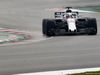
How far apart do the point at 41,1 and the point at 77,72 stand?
3275cm

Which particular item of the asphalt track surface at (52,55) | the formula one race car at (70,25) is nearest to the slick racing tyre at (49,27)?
the formula one race car at (70,25)

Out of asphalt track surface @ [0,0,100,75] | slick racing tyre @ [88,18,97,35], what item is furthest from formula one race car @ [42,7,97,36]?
asphalt track surface @ [0,0,100,75]

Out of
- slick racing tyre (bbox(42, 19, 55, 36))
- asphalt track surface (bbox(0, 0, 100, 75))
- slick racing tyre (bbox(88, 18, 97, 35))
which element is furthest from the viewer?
slick racing tyre (bbox(88, 18, 97, 35))

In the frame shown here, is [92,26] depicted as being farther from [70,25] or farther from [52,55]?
[52,55]

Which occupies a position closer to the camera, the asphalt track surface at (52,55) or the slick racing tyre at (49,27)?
the asphalt track surface at (52,55)

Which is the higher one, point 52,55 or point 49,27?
point 49,27

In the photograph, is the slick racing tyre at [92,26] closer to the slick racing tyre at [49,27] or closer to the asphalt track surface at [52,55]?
the asphalt track surface at [52,55]

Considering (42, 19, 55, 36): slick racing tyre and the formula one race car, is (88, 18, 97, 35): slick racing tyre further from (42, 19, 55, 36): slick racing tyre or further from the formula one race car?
(42, 19, 55, 36): slick racing tyre

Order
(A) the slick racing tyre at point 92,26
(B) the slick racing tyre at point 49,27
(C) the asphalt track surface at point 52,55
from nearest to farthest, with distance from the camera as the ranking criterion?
(C) the asphalt track surface at point 52,55
(B) the slick racing tyre at point 49,27
(A) the slick racing tyre at point 92,26

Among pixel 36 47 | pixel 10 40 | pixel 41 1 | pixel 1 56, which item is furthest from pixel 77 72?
pixel 41 1

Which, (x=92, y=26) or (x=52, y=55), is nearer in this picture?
(x=52, y=55)

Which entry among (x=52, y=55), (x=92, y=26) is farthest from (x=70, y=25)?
(x=52, y=55)

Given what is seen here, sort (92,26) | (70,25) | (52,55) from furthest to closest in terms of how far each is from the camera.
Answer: (92,26) < (70,25) < (52,55)

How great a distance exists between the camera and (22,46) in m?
13.1
